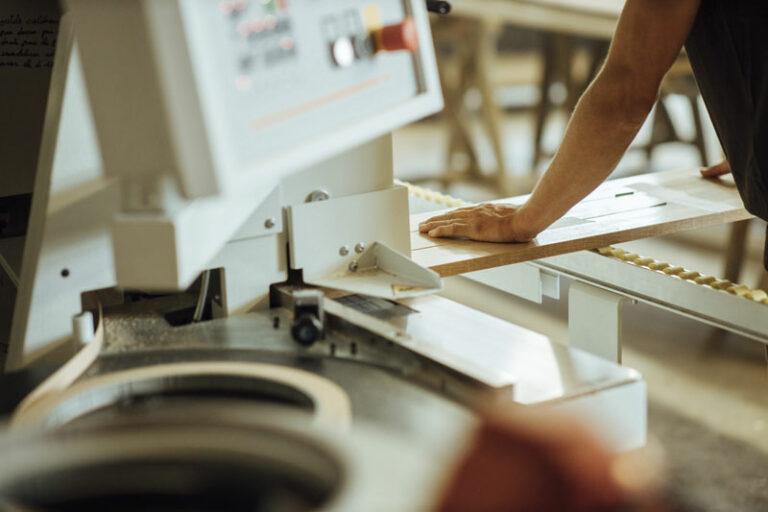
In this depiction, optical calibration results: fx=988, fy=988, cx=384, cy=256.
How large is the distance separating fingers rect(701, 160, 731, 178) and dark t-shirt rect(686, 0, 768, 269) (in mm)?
377

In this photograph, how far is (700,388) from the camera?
3.10 metres

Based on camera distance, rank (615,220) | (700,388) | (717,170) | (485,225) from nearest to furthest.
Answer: (485,225)
(615,220)
(717,170)
(700,388)

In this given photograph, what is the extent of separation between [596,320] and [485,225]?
308 millimetres

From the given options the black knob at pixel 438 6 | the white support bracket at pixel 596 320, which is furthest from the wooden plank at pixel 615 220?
the black knob at pixel 438 6

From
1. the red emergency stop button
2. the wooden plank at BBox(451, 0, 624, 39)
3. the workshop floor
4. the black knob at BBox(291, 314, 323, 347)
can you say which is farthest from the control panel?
the wooden plank at BBox(451, 0, 624, 39)

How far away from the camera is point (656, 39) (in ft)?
4.37

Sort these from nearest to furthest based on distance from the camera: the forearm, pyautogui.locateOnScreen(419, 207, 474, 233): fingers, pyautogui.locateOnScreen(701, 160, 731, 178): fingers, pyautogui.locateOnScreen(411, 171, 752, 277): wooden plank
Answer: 1. the forearm
2. pyautogui.locateOnScreen(411, 171, 752, 277): wooden plank
3. pyautogui.locateOnScreen(419, 207, 474, 233): fingers
4. pyautogui.locateOnScreen(701, 160, 731, 178): fingers

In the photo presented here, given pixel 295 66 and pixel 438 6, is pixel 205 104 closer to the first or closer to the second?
pixel 295 66

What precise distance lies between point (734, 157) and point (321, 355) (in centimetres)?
83

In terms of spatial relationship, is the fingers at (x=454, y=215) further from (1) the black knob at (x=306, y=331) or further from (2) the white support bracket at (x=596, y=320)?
(1) the black knob at (x=306, y=331)

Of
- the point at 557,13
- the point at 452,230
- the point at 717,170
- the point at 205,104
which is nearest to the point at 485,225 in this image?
the point at 452,230

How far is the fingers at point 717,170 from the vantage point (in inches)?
77.5

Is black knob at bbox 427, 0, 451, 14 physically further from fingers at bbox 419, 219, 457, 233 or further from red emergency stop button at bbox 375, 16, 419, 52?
red emergency stop button at bbox 375, 16, 419, 52

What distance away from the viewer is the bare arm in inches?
52.1
